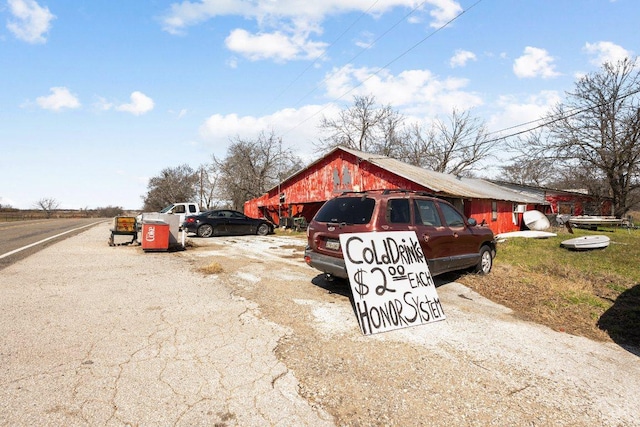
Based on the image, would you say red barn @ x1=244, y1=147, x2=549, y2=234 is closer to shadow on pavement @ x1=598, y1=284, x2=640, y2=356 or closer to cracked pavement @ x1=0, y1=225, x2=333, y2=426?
shadow on pavement @ x1=598, y1=284, x2=640, y2=356

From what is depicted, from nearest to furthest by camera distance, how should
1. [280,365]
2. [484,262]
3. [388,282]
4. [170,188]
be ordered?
[280,365], [388,282], [484,262], [170,188]

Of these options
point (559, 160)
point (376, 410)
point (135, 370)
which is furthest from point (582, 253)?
point (559, 160)

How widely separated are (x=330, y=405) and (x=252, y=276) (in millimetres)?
4481

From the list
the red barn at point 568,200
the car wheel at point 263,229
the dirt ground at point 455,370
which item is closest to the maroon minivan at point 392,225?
the dirt ground at point 455,370

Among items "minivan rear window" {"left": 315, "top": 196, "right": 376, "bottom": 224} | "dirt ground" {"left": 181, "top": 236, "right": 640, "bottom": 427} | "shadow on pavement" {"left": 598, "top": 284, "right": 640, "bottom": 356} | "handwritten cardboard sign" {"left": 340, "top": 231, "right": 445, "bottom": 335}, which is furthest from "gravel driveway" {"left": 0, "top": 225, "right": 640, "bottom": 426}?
"minivan rear window" {"left": 315, "top": 196, "right": 376, "bottom": 224}

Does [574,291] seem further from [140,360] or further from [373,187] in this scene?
Answer: [373,187]

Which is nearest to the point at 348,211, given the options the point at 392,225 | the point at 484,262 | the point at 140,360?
the point at 392,225

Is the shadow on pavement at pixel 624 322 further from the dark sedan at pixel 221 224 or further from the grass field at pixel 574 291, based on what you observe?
the dark sedan at pixel 221 224

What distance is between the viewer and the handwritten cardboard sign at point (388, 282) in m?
4.07

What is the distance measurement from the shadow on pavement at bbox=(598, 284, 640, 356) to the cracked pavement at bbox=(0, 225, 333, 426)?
4.38 meters

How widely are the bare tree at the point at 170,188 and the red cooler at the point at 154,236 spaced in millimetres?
51136

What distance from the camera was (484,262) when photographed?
734 cm

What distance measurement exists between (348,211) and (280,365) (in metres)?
2.94

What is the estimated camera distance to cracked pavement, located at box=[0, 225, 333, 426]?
2.27 metres
